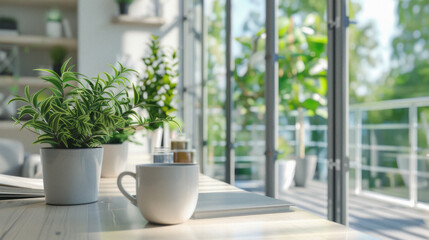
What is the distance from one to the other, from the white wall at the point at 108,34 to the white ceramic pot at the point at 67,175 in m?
2.65

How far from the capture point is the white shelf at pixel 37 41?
320 centimetres

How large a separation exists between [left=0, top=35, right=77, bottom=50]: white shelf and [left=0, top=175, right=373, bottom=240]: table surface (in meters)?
2.87

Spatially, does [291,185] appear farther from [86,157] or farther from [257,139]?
[86,157]

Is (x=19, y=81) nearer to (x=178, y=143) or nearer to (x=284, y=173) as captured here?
(x=178, y=143)

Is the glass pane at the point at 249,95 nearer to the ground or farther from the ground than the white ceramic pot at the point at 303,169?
farther from the ground

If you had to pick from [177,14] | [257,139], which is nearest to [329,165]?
[177,14]

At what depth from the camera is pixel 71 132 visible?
67 centimetres

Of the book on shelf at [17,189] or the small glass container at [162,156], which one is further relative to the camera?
the small glass container at [162,156]

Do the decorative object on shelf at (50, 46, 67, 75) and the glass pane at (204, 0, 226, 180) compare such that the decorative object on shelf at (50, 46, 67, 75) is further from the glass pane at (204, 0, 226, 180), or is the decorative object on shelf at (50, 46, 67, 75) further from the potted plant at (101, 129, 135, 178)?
the potted plant at (101, 129, 135, 178)

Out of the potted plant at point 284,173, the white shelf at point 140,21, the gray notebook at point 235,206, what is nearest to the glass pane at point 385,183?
the potted plant at point 284,173

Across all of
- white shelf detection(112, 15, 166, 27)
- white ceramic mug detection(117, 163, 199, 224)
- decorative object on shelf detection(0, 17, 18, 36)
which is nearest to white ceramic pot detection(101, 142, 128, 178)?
white ceramic mug detection(117, 163, 199, 224)

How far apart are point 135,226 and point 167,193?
56 millimetres

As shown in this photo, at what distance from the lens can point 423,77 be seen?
30.4ft

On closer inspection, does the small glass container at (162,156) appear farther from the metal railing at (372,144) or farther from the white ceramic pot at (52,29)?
the white ceramic pot at (52,29)
